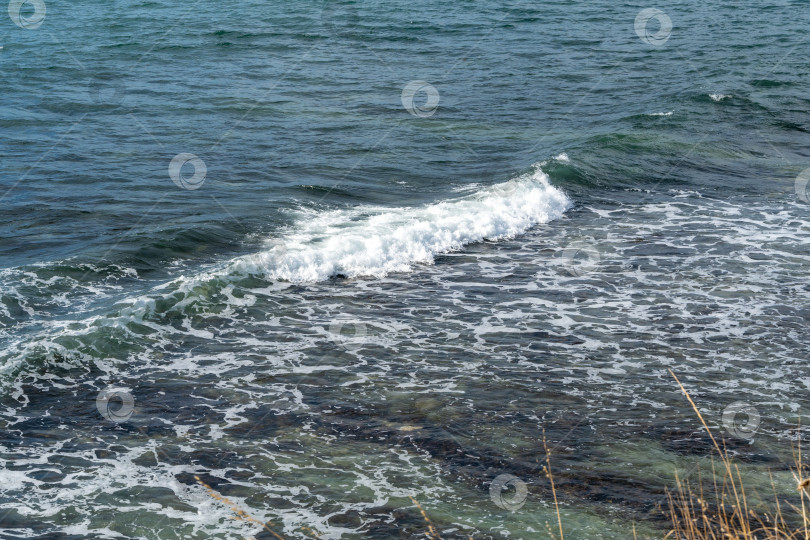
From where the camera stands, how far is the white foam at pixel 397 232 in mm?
12797

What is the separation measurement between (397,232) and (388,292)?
191cm

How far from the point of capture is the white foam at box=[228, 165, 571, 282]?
42.0ft

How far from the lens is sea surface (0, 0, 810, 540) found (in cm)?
763

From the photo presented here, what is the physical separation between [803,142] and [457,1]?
2048 centimetres

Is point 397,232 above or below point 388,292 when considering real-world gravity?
above

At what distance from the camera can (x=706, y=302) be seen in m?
11.6

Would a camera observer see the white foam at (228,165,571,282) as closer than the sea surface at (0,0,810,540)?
No

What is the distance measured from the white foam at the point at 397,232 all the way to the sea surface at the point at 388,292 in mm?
64

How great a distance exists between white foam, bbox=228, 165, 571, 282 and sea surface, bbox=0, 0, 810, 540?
0.06 metres

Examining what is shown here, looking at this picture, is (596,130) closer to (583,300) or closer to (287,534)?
(583,300)

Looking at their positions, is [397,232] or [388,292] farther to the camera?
[397,232]

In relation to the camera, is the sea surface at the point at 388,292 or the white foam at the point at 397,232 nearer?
the sea surface at the point at 388,292

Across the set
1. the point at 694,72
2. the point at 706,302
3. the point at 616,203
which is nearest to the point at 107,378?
the point at 706,302

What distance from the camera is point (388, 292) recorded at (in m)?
12.2
